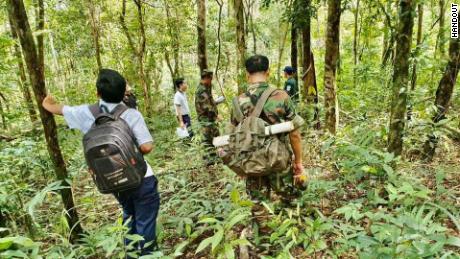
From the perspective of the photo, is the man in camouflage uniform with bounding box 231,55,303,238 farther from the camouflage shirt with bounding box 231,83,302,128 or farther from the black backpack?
the black backpack

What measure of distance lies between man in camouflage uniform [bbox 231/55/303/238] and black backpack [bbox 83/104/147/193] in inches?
46.8

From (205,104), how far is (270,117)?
3514 mm

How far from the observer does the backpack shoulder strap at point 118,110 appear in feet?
Answer: 9.64

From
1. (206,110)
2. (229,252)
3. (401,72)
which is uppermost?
(401,72)

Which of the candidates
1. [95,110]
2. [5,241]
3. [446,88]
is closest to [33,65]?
[95,110]

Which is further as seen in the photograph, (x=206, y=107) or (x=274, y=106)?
(x=206, y=107)

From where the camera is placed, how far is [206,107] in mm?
6828

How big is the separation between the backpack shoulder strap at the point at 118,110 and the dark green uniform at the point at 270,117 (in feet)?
3.68

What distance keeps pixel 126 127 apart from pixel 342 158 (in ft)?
10.7

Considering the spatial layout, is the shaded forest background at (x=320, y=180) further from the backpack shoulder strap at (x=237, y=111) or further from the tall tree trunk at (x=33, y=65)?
the backpack shoulder strap at (x=237, y=111)

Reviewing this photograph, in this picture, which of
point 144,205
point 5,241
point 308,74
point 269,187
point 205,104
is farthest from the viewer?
point 308,74

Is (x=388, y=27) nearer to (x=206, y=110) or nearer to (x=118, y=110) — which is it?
(x=206, y=110)

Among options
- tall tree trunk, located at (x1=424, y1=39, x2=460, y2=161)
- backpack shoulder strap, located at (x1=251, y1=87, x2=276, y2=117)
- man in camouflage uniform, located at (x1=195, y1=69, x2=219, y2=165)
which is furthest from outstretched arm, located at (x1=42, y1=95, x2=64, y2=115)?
tall tree trunk, located at (x1=424, y1=39, x2=460, y2=161)

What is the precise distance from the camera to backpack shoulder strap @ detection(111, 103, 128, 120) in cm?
294
